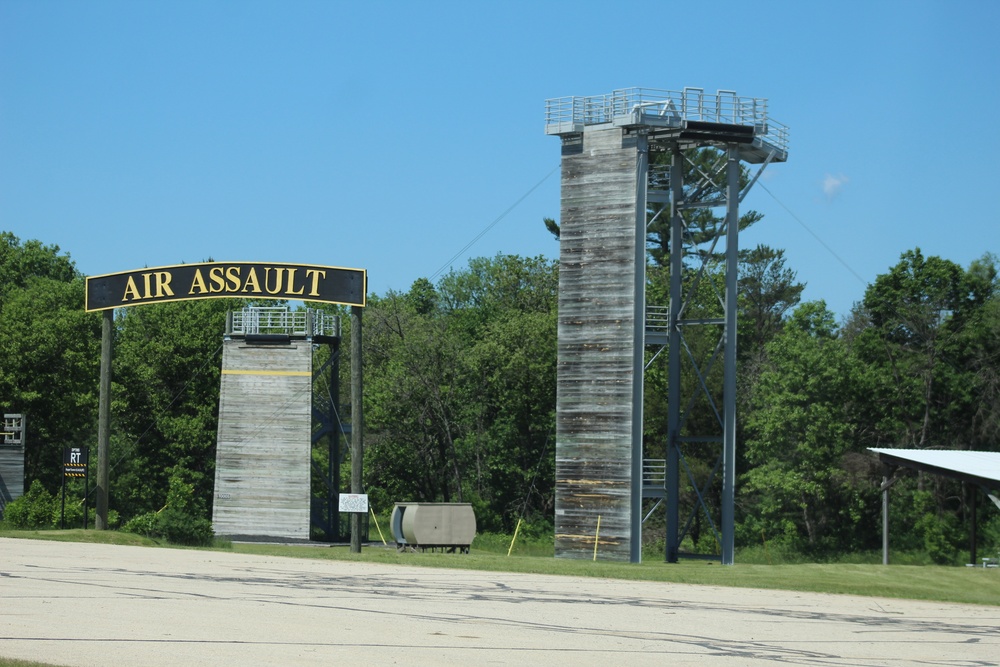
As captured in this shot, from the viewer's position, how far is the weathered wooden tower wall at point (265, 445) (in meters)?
50.9

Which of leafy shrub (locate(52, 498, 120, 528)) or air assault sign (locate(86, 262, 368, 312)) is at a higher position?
air assault sign (locate(86, 262, 368, 312))

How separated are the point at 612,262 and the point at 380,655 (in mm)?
30565

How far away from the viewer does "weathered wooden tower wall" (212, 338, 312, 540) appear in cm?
5094

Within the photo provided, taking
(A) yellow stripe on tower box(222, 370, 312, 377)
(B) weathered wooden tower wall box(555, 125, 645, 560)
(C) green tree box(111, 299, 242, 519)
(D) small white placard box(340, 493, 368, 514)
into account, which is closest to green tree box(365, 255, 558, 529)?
(C) green tree box(111, 299, 242, 519)

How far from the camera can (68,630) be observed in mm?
15484

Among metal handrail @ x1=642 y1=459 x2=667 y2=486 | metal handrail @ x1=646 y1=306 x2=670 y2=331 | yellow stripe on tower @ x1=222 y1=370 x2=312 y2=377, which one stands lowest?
metal handrail @ x1=642 y1=459 x2=667 y2=486

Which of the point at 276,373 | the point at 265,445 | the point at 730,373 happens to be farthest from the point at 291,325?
the point at 730,373

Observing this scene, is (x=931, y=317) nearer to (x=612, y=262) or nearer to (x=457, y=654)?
(x=612, y=262)

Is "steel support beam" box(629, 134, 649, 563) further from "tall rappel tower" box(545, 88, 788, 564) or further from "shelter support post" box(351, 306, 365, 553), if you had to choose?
"shelter support post" box(351, 306, 365, 553)

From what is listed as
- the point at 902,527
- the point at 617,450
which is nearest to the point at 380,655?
the point at 617,450

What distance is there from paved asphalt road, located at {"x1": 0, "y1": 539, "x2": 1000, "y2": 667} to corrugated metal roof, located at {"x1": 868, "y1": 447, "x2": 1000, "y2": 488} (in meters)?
11.7

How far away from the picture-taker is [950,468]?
36.6 m

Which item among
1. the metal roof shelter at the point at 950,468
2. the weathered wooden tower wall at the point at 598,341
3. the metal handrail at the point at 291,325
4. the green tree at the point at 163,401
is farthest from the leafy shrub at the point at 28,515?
the metal roof shelter at the point at 950,468

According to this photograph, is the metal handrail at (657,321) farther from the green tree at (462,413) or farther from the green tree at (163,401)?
the green tree at (163,401)
